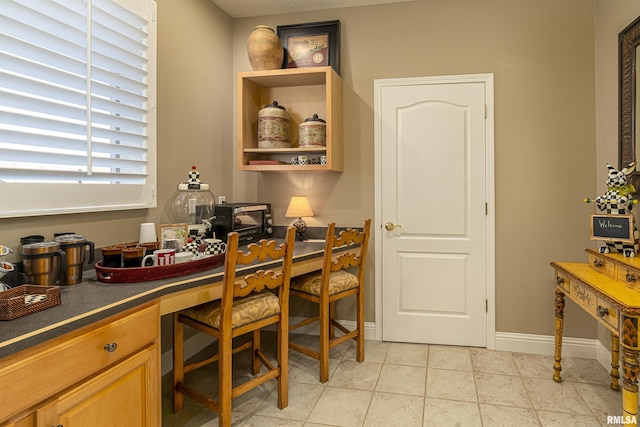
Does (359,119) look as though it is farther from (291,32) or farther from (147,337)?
(147,337)

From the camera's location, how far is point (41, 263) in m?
1.59

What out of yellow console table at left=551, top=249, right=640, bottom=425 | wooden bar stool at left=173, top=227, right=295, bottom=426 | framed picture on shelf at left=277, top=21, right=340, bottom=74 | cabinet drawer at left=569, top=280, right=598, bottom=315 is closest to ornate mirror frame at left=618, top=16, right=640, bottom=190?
yellow console table at left=551, top=249, right=640, bottom=425

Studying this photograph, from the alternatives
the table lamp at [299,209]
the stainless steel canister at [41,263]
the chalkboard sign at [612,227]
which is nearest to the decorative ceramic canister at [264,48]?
the table lamp at [299,209]

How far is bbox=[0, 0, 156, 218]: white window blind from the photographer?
166 cm

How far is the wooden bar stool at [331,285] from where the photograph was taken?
2.61 metres

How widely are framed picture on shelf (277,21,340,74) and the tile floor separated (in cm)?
228

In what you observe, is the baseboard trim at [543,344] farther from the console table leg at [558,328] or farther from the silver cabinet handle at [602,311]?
the silver cabinet handle at [602,311]

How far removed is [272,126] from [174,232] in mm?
1216

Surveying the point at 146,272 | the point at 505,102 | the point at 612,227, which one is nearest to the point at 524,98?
the point at 505,102

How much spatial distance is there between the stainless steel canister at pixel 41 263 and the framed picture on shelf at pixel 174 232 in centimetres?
68

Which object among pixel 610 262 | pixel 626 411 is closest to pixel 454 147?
pixel 610 262

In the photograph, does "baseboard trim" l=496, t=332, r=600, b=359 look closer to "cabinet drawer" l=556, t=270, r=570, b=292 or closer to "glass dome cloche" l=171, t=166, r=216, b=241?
"cabinet drawer" l=556, t=270, r=570, b=292

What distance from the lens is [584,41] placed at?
9.77 feet

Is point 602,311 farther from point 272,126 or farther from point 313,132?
point 272,126
